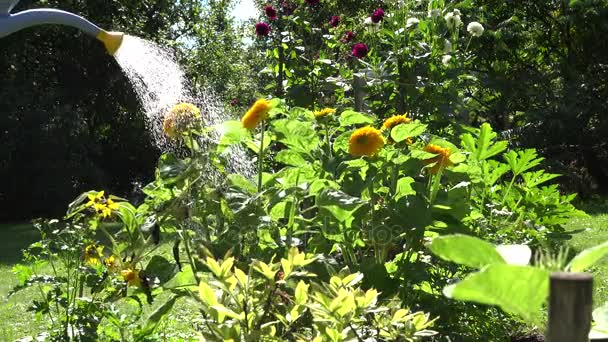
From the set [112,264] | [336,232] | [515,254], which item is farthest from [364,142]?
[515,254]

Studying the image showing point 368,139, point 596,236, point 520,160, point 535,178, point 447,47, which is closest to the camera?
point 368,139

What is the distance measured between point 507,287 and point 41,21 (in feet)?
7.00

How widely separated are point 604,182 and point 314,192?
9.69 metres

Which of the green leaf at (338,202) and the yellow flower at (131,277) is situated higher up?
the green leaf at (338,202)

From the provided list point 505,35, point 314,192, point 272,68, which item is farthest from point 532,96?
point 314,192

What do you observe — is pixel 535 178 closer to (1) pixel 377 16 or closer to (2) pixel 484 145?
(2) pixel 484 145

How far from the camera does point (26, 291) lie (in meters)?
5.45

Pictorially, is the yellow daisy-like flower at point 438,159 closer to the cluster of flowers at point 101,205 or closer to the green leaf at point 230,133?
the green leaf at point 230,133

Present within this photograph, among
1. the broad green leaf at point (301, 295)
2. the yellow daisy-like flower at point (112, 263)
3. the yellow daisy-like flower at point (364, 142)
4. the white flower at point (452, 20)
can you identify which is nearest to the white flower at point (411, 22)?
the white flower at point (452, 20)

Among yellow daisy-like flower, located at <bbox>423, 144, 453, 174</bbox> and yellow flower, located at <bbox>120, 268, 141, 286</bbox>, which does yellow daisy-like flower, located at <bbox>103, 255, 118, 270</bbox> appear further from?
yellow daisy-like flower, located at <bbox>423, 144, 453, 174</bbox>

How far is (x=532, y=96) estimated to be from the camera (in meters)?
11.0

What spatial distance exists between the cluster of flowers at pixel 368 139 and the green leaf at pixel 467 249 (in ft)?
4.70

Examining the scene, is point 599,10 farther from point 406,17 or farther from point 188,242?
point 188,242

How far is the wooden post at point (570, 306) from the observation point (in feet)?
2.22
